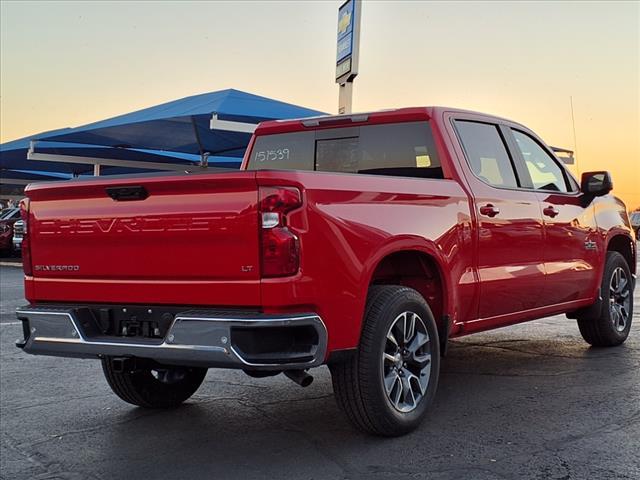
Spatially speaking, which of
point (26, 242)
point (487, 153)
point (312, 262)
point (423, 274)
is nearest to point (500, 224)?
point (487, 153)

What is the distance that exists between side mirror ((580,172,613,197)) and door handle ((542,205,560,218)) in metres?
0.58

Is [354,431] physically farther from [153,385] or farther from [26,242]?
[26,242]

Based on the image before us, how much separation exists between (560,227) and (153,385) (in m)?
3.19

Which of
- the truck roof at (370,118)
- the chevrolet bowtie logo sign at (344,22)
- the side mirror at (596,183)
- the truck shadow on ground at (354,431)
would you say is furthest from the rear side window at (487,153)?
the chevrolet bowtie logo sign at (344,22)

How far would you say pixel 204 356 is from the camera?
379cm

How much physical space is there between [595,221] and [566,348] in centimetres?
123

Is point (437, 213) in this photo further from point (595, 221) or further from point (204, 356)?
point (595, 221)

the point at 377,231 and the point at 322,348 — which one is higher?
the point at 377,231

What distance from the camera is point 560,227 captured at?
20.0 ft

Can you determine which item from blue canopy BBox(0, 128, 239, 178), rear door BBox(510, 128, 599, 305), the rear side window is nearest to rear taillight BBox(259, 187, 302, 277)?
the rear side window

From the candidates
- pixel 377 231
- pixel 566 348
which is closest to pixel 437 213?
pixel 377 231

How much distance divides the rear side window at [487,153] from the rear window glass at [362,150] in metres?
0.31

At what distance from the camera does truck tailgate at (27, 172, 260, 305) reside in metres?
3.83

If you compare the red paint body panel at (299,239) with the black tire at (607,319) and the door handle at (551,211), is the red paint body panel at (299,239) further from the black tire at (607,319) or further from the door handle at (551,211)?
the black tire at (607,319)
